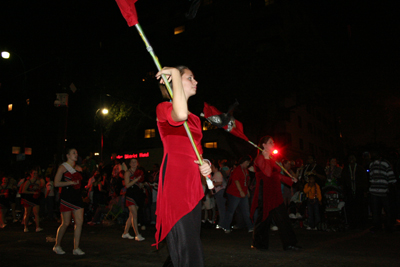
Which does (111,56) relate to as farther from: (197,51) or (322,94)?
(322,94)

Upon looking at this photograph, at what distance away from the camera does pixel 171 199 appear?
8.72 feet

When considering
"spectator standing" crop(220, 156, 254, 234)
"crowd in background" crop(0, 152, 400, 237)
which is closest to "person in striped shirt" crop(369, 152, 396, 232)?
"crowd in background" crop(0, 152, 400, 237)

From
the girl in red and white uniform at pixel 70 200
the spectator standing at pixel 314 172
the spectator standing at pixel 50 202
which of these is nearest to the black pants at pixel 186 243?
the girl in red and white uniform at pixel 70 200

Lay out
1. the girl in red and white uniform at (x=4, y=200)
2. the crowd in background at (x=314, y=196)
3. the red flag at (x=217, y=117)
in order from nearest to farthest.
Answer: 1. the red flag at (x=217, y=117)
2. the crowd in background at (x=314, y=196)
3. the girl in red and white uniform at (x=4, y=200)

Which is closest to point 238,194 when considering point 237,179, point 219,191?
point 237,179

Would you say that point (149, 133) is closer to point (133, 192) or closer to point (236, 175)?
point (236, 175)

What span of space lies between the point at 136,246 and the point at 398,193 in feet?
26.0

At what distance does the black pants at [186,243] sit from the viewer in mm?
2547

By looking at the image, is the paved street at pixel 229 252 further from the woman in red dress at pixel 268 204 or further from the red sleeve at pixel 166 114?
the red sleeve at pixel 166 114

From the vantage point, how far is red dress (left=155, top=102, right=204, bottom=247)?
2637 millimetres

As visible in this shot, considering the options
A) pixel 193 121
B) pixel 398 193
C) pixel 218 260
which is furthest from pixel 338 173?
pixel 193 121

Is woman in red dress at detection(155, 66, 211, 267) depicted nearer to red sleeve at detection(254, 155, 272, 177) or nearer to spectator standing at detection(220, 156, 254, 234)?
red sleeve at detection(254, 155, 272, 177)

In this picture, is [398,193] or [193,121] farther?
[398,193]

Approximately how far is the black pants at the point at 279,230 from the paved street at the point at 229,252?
18 centimetres
